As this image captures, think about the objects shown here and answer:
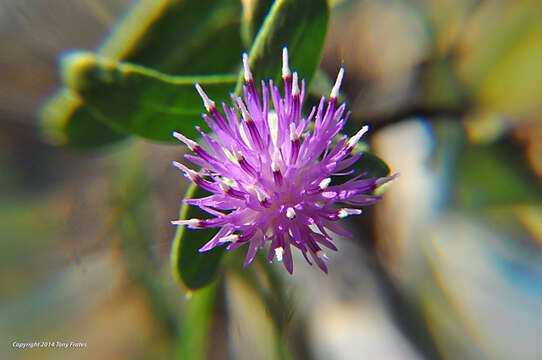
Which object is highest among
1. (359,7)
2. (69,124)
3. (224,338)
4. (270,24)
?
(359,7)

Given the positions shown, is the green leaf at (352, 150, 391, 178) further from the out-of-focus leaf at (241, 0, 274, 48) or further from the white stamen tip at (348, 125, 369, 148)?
the out-of-focus leaf at (241, 0, 274, 48)

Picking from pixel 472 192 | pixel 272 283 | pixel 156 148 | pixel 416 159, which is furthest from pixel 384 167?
pixel 156 148

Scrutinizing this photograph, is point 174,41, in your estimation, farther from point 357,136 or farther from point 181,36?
point 357,136

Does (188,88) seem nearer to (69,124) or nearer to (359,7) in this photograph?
(69,124)

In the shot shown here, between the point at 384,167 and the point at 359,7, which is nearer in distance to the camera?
the point at 384,167

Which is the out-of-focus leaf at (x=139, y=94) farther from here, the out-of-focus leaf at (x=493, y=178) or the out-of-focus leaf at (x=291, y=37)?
the out-of-focus leaf at (x=493, y=178)

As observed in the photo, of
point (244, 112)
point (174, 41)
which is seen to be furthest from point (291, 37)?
point (174, 41)

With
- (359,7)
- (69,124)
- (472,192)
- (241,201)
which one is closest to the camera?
(241,201)

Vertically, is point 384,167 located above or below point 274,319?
above
